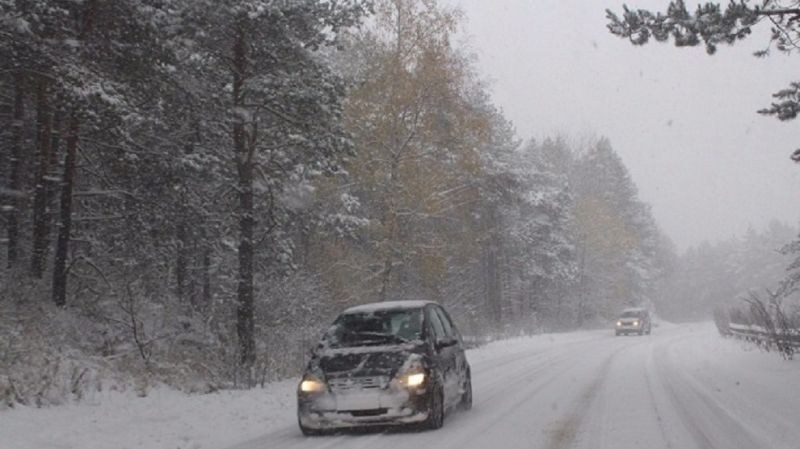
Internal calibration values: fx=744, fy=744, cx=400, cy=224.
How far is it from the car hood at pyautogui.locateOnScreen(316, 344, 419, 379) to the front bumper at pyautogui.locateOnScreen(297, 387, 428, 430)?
0.25 meters

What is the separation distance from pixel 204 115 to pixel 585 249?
48.7m

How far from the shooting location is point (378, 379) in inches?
377

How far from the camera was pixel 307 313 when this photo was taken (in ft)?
70.8

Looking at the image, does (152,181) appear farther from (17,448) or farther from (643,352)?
(643,352)

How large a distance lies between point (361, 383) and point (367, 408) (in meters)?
0.32

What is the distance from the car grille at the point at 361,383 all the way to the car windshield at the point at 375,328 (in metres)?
0.96

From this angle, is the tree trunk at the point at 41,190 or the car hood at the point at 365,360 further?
the tree trunk at the point at 41,190

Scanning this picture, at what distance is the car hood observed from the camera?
966 centimetres

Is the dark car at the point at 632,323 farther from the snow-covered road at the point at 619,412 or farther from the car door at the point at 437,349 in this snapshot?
the car door at the point at 437,349

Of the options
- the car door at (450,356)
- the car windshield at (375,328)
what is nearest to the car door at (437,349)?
the car door at (450,356)

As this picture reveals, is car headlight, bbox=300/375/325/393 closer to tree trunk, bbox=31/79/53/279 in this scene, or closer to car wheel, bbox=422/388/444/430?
car wheel, bbox=422/388/444/430

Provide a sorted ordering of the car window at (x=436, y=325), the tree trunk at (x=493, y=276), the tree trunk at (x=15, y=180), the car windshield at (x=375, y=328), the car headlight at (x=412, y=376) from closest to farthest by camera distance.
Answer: the car headlight at (x=412, y=376) < the car windshield at (x=375, y=328) < the car window at (x=436, y=325) < the tree trunk at (x=15, y=180) < the tree trunk at (x=493, y=276)

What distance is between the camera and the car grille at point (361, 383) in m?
9.58

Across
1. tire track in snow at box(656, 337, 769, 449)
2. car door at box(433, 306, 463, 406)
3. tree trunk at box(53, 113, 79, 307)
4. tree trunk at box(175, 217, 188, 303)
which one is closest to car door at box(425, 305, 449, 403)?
car door at box(433, 306, 463, 406)
